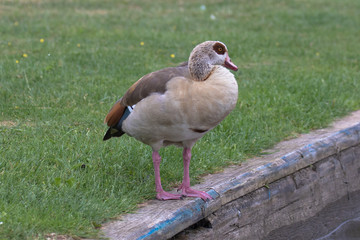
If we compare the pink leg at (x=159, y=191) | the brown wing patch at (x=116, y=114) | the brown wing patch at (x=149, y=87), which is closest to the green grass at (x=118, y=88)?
the pink leg at (x=159, y=191)

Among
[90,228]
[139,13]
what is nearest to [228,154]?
[90,228]

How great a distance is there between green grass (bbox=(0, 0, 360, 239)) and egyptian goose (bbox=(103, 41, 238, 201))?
18.7 inches

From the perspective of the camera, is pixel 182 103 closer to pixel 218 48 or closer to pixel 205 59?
pixel 205 59

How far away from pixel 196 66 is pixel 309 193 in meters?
2.11

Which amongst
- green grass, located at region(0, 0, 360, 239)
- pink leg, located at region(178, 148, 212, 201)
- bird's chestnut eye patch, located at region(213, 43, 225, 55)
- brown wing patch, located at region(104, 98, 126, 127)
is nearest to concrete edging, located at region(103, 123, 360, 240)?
pink leg, located at region(178, 148, 212, 201)

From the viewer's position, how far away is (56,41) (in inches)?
372

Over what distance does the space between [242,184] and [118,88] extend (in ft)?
9.51

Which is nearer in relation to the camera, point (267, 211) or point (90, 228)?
point (90, 228)

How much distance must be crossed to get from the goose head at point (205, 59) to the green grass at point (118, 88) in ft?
3.34

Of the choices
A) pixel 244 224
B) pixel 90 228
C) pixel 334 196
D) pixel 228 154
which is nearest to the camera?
pixel 90 228

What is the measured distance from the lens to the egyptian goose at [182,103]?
3988mm

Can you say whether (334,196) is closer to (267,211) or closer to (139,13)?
(267,211)

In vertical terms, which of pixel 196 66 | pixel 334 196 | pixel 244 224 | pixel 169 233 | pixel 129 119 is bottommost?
pixel 334 196

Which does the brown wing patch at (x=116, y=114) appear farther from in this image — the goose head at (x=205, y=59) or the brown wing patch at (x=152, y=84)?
the goose head at (x=205, y=59)
